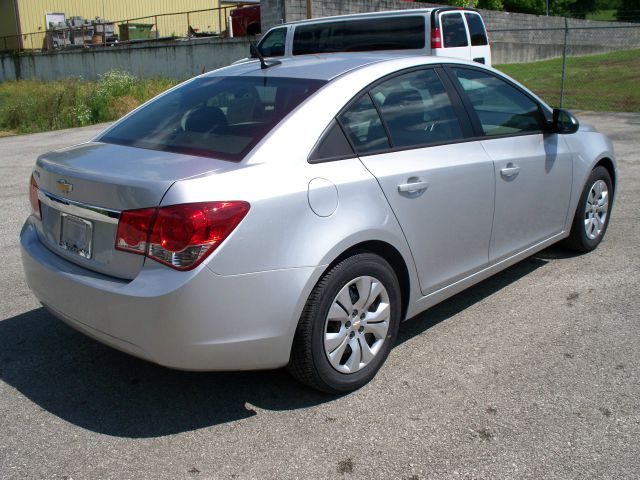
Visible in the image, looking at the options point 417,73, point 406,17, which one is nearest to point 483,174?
point 417,73

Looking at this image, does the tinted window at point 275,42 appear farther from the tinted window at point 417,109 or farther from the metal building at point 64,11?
the metal building at point 64,11

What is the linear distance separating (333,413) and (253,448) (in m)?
0.47

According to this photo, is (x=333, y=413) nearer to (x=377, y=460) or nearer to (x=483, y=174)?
(x=377, y=460)

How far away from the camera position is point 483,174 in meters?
4.12

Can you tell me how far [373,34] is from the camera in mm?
11070

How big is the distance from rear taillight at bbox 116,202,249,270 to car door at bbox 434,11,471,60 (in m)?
8.97

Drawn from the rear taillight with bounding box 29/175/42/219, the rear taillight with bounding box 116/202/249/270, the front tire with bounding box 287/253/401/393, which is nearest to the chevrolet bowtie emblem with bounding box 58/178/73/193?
the rear taillight with bounding box 29/175/42/219

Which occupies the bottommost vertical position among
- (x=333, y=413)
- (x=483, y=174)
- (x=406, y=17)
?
(x=333, y=413)

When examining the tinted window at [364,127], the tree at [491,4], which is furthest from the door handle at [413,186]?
the tree at [491,4]

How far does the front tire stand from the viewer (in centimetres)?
321

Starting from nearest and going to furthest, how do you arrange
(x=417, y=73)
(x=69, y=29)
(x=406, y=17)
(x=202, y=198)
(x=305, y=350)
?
(x=202, y=198), (x=305, y=350), (x=417, y=73), (x=406, y=17), (x=69, y=29)

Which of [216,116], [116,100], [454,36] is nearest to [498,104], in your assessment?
[216,116]

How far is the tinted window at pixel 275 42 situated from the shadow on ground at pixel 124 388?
9423 mm

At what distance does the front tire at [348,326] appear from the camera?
10.5ft
